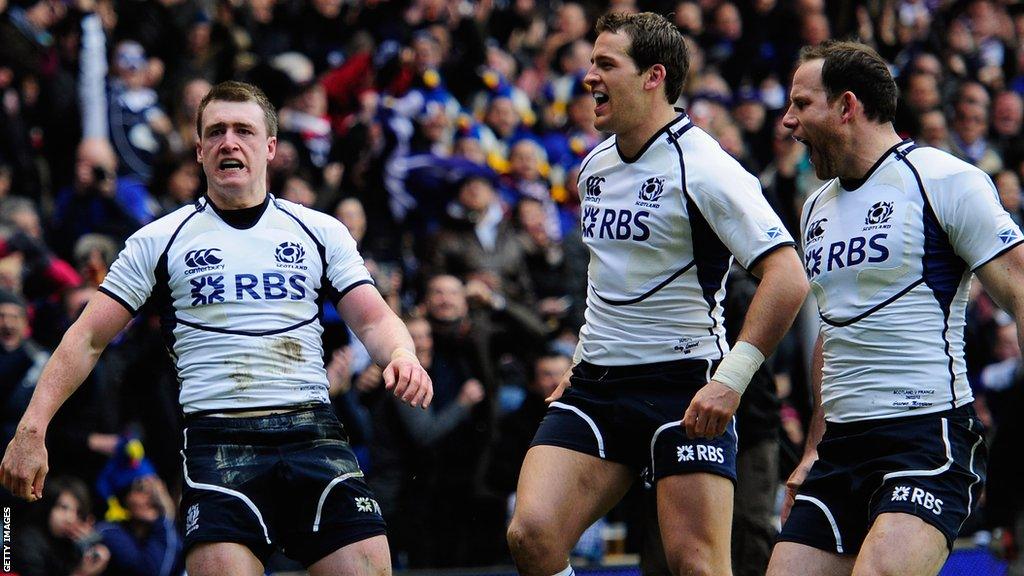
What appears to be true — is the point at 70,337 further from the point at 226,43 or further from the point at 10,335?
the point at 226,43

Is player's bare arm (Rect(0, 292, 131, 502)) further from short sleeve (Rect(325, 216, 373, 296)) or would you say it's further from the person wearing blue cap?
the person wearing blue cap

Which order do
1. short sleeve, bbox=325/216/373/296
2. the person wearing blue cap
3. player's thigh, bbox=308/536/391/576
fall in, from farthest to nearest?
the person wearing blue cap
short sleeve, bbox=325/216/373/296
player's thigh, bbox=308/536/391/576

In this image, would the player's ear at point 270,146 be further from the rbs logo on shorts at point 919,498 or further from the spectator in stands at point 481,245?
the spectator in stands at point 481,245

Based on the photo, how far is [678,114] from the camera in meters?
7.15

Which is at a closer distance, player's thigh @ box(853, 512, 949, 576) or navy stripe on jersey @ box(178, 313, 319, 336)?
player's thigh @ box(853, 512, 949, 576)

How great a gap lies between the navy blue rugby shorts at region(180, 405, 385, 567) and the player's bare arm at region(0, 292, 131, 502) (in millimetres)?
540

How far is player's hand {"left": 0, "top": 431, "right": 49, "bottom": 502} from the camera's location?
623 cm

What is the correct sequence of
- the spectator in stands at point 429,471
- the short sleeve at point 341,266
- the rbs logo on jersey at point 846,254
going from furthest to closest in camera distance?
the spectator in stands at point 429,471 → the short sleeve at point 341,266 → the rbs logo on jersey at point 846,254

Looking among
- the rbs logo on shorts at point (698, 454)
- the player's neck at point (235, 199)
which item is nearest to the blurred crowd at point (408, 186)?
the rbs logo on shorts at point (698, 454)

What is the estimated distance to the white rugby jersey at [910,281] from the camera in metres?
6.17

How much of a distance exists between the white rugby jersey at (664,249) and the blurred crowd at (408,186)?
6.49 ft

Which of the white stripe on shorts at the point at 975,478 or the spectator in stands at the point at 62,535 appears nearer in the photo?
the white stripe on shorts at the point at 975,478

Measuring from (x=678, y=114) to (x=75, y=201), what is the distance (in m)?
6.43

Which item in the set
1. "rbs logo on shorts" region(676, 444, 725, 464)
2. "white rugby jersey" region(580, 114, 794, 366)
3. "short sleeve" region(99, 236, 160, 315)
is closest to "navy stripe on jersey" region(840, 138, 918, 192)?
"white rugby jersey" region(580, 114, 794, 366)
